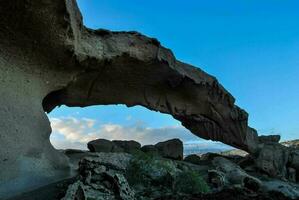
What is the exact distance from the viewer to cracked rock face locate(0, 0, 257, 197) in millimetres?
7820

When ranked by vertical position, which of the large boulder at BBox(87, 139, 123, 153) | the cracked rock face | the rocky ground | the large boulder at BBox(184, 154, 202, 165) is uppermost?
the cracked rock face

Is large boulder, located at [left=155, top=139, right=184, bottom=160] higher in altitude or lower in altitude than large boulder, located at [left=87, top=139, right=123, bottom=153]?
higher

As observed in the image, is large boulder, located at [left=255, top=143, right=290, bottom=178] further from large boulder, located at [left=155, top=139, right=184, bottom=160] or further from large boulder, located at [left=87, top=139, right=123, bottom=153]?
large boulder, located at [left=87, top=139, right=123, bottom=153]

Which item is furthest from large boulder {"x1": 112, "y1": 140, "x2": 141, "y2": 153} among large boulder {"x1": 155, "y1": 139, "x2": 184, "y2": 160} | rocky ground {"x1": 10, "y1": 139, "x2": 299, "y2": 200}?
rocky ground {"x1": 10, "y1": 139, "x2": 299, "y2": 200}

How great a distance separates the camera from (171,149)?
1323 centimetres

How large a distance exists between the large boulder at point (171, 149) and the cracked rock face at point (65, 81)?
3.30 ft

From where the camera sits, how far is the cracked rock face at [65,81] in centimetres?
782

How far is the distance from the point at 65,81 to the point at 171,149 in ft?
16.2

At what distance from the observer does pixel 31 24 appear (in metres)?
8.11

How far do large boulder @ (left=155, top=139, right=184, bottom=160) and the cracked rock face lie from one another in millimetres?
1006

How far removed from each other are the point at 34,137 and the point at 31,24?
7.75ft

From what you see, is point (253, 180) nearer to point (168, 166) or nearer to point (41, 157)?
point (168, 166)

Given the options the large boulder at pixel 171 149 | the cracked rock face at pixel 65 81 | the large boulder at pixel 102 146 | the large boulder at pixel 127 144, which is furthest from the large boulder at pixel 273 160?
the large boulder at pixel 102 146

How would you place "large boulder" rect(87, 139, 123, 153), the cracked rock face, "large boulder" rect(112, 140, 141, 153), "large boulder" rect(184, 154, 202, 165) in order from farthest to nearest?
"large boulder" rect(184, 154, 202, 165), "large boulder" rect(112, 140, 141, 153), "large boulder" rect(87, 139, 123, 153), the cracked rock face
